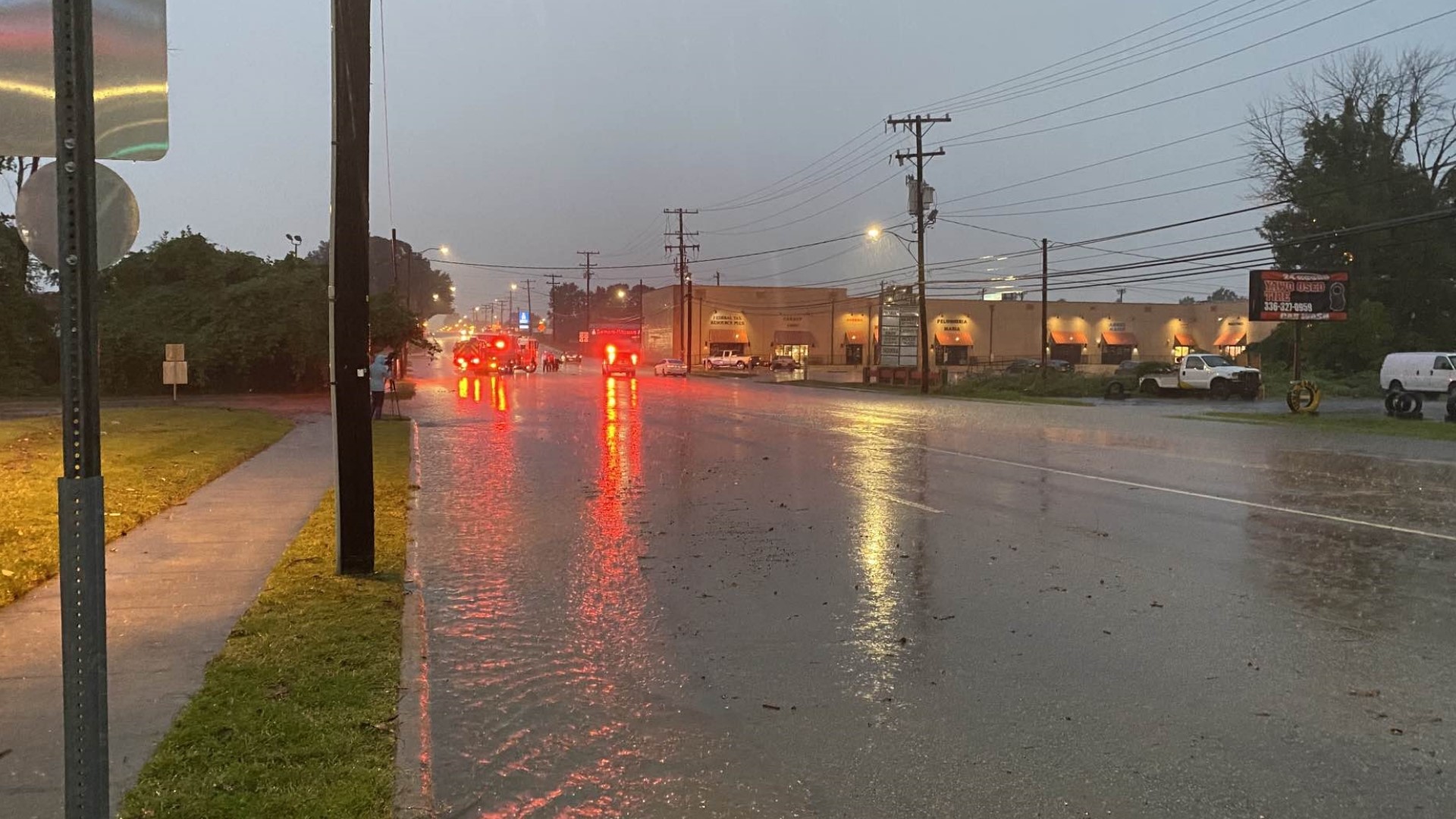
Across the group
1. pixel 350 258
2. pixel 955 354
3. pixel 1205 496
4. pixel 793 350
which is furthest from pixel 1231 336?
pixel 350 258

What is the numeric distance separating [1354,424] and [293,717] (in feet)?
96.8

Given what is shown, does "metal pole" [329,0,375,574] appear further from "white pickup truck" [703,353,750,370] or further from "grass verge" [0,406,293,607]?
"white pickup truck" [703,353,750,370]

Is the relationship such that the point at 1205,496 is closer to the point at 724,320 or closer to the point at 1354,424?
the point at 1354,424

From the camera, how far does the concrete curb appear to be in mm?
4133

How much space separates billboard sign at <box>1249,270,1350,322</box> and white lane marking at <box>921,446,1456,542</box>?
22.6m

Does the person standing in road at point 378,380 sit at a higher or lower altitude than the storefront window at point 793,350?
lower

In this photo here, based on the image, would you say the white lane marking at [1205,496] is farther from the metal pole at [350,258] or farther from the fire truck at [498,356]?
Answer: the fire truck at [498,356]

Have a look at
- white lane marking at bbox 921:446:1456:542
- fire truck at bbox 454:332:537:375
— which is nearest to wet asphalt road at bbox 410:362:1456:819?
white lane marking at bbox 921:446:1456:542

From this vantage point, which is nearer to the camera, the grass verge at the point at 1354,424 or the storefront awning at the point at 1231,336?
the grass verge at the point at 1354,424

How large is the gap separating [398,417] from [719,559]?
1904 cm

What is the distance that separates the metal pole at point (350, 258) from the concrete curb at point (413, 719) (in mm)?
1130

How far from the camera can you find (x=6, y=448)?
1593 centimetres

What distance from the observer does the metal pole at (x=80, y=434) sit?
2.72 metres

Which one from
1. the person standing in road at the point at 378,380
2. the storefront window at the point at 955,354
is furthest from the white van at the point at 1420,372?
the storefront window at the point at 955,354
